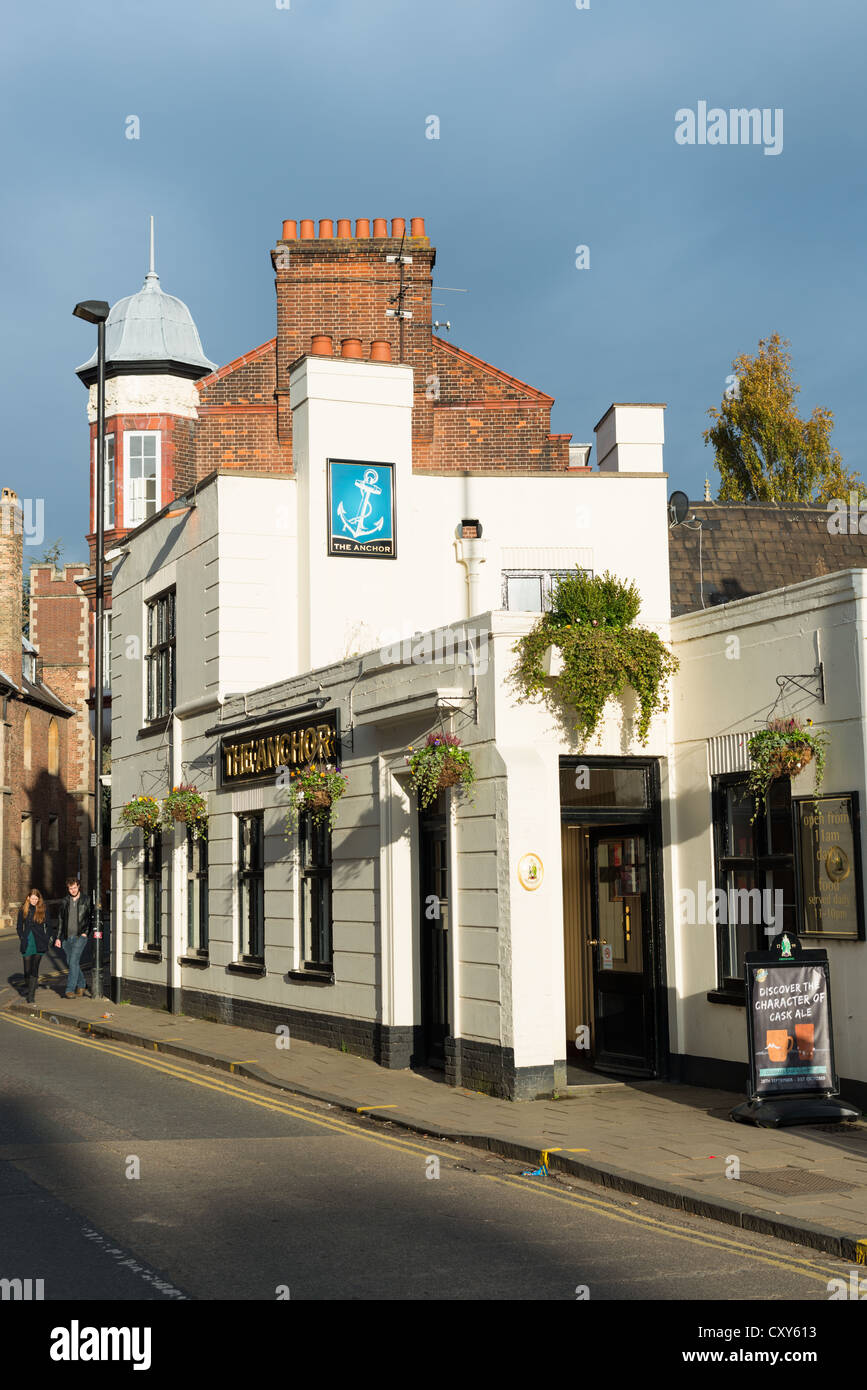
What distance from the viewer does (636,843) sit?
45.6ft

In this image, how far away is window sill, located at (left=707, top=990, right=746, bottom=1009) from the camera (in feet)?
40.6

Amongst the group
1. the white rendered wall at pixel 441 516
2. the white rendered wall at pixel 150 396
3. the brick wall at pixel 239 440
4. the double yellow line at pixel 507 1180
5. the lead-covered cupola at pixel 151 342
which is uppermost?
the lead-covered cupola at pixel 151 342

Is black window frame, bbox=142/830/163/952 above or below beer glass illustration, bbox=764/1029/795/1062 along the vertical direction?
above

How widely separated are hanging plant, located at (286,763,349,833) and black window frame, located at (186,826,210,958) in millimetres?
4147

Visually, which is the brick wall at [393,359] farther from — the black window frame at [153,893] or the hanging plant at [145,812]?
the black window frame at [153,893]

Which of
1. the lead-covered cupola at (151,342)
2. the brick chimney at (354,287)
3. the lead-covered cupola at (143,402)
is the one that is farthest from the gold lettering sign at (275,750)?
the lead-covered cupola at (151,342)

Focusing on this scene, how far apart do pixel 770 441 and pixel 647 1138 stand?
26.3 metres

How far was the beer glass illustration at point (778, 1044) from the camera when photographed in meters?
10.8

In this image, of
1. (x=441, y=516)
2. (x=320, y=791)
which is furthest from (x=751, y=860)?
(x=441, y=516)

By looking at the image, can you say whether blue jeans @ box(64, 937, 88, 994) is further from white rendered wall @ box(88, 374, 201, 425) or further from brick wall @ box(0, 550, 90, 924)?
brick wall @ box(0, 550, 90, 924)

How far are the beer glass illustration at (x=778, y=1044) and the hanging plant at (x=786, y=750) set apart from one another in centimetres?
200

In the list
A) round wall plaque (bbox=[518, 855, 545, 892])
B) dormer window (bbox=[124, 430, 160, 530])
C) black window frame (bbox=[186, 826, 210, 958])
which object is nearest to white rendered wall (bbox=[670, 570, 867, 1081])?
round wall plaque (bbox=[518, 855, 545, 892])
